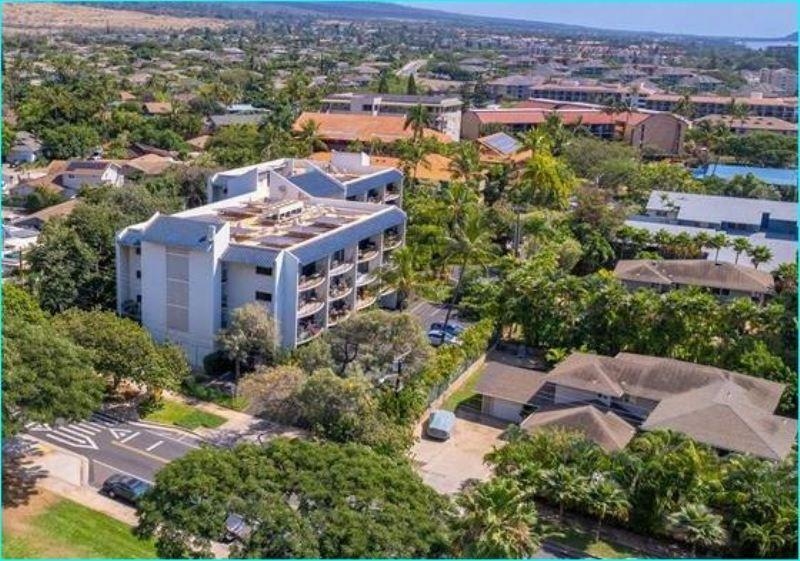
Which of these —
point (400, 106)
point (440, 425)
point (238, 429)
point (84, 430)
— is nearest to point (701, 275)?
point (440, 425)

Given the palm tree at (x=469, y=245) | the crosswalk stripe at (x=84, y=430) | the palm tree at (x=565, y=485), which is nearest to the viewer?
the palm tree at (x=565, y=485)

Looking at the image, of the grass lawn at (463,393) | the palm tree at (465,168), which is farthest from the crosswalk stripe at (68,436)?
the palm tree at (465,168)

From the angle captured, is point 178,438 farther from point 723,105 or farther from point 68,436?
point 723,105

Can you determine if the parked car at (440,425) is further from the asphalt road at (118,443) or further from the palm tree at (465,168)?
the palm tree at (465,168)

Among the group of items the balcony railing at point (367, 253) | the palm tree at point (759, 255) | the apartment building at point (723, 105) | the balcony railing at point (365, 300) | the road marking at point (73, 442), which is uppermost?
the apartment building at point (723, 105)

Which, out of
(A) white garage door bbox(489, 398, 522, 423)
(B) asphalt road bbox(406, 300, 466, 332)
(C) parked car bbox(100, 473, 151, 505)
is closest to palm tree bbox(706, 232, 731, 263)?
(B) asphalt road bbox(406, 300, 466, 332)

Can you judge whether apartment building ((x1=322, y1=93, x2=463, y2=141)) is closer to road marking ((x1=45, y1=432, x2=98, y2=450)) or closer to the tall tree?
the tall tree
